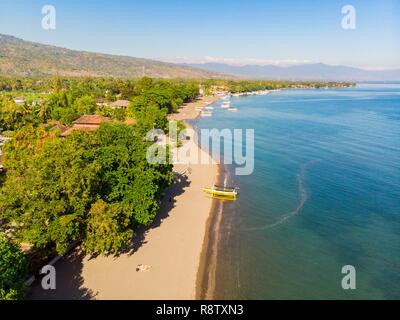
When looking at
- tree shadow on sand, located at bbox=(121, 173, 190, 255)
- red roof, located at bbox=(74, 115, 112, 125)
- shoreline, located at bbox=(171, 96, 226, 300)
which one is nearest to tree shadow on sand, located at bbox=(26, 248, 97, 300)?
tree shadow on sand, located at bbox=(121, 173, 190, 255)

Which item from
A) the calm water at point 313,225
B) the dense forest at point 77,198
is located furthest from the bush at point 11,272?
the calm water at point 313,225

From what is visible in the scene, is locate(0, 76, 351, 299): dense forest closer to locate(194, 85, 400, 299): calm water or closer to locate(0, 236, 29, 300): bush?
locate(0, 236, 29, 300): bush

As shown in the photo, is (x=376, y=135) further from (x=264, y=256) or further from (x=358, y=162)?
(x=264, y=256)

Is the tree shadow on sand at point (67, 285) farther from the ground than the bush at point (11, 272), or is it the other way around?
the bush at point (11, 272)

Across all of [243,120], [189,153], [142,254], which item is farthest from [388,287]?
[243,120]

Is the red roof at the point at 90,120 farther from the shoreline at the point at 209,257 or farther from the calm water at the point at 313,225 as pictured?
the shoreline at the point at 209,257

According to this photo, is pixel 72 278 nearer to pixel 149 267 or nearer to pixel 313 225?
pixel 149 267

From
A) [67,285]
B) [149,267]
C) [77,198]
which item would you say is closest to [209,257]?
[149,267]
